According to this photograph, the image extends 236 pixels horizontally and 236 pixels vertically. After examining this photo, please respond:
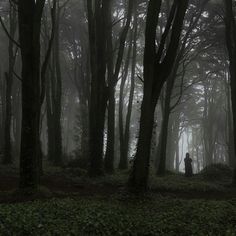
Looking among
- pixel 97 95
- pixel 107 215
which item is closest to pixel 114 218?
pixel 107 215

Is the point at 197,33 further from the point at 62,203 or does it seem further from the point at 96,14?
the point at 62,203

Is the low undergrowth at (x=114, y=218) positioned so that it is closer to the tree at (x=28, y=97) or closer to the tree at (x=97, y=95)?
the tree at (x=28, y=97)

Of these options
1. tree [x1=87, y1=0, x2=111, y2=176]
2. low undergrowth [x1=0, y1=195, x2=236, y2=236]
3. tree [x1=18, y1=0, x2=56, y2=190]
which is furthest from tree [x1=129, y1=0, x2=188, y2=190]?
tree [x1=87, y1=0, x2=111, y2=176]

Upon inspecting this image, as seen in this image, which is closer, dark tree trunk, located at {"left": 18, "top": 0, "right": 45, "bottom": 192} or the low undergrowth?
the low undergrowth

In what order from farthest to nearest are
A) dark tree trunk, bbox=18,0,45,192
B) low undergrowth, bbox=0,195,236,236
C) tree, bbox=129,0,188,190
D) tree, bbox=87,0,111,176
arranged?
tree, bbox=87,0,111,176 < tree, bbox=129,0,188,190 < dark tree trunk, bbox=18,0,45,192 < low undergrowth, bbox=0,195,236,236

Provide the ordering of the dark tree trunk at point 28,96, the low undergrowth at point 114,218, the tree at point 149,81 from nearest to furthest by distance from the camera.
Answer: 1. the low undergrowth at point 114,218
2. the dark tree trunk at point 28,96
3. the tree at point 149,81

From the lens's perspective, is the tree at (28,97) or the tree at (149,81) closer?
the tree at (28,97)

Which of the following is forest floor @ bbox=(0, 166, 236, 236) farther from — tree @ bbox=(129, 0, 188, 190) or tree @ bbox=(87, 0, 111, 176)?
tree @ bbox=(87, 0, 111, 176)

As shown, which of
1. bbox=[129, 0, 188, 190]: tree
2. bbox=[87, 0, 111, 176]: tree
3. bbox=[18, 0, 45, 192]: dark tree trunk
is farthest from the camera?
bbox=[87, 0, 111, 176]: tree

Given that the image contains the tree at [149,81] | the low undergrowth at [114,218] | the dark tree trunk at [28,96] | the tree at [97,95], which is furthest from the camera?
the tree at [97,95]

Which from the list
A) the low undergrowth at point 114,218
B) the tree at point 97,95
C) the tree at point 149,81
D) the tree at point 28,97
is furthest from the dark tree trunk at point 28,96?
the tree at point 97,95

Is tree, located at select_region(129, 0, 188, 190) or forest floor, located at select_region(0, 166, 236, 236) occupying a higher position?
tree, located at select_region(129, 0, 188, 190)

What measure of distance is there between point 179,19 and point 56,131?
9913 millimetres

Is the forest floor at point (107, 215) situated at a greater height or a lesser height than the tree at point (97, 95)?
lesser
